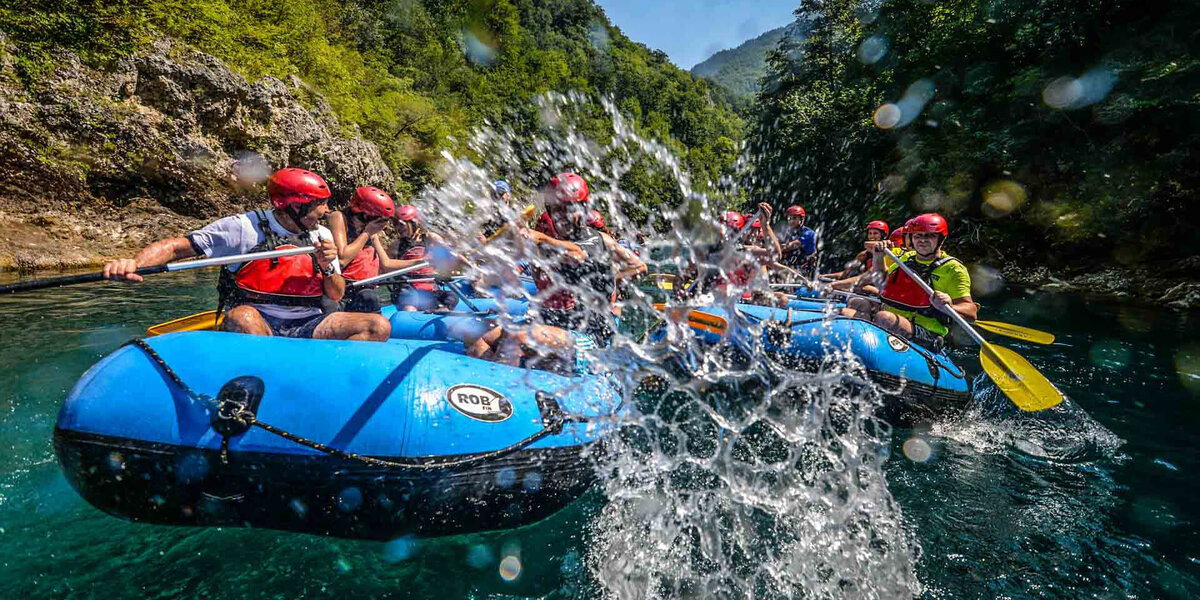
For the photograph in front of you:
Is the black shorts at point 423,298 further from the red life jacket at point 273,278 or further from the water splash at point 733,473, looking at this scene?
the red life jacket at point 273,278

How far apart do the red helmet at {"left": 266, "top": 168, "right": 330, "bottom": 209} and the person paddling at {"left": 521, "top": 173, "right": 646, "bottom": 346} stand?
1.48 metres

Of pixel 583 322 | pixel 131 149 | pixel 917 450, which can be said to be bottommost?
pixel 917 450

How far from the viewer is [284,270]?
3885 millimetres

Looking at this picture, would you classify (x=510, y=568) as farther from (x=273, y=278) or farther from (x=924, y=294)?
(x=924, y=294)

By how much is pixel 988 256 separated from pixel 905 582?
17.5 meters

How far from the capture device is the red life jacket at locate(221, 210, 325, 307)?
3.81 m

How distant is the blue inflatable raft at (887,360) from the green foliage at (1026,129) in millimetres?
11830

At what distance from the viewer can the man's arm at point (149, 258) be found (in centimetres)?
312

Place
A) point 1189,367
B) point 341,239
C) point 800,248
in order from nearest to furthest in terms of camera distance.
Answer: point 341,239
point 1189,367
point 800,248

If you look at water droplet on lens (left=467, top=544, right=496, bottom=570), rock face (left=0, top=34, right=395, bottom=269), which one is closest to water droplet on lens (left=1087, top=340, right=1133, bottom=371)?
water droplet on lens (left=467, top=544, right=496, bottom=570)

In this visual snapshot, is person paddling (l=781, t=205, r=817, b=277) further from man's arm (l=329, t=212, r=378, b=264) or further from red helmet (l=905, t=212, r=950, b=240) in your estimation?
man's arm (l=329, t=212, r=378, b=264)

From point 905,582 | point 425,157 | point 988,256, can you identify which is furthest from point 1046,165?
point 425,157

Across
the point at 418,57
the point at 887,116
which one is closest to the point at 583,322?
the point at 887,116

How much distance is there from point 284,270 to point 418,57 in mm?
43891
